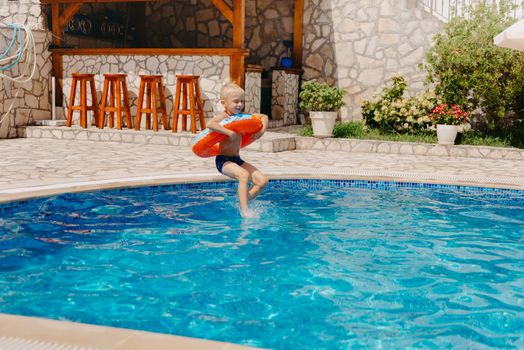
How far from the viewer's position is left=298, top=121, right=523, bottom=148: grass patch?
40.4ft

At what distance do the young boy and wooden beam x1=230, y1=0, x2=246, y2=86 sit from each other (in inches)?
259

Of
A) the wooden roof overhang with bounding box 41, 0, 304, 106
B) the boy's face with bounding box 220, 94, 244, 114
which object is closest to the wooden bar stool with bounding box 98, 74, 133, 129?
the wooden roof overhang with bounding box 41, 0, 304, 106

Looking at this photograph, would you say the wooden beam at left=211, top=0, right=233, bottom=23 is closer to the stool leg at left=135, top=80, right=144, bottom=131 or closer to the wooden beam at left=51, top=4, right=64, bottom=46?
the stool leg at left=135, top=80, right=144, bottom=131

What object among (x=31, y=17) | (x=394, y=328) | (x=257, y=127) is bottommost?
(x=394, y=328)

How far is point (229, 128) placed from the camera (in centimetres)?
609

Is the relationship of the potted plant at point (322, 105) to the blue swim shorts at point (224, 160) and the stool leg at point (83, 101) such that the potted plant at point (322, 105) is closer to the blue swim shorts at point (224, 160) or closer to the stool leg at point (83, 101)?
the stool leg at point (83, 101)

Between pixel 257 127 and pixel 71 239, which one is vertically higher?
pixel 257 127

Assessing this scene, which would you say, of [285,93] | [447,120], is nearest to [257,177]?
[447,120]

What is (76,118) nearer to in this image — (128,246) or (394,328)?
(128,246)

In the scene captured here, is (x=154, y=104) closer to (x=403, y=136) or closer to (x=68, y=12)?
(x=68, y=12)

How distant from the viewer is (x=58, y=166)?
29.4 feet

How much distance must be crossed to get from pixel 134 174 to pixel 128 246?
8.78ft

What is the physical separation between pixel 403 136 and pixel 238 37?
3721mm

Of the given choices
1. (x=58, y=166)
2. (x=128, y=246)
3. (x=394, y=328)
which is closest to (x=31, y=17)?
(x=58, y=166)
